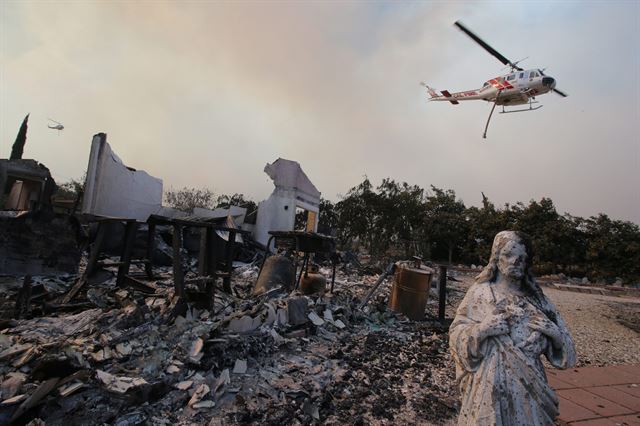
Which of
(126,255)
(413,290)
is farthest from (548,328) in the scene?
(126,255)

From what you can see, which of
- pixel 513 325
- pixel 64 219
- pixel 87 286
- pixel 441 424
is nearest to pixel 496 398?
pixel 513 325

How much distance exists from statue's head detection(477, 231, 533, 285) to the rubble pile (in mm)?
2044

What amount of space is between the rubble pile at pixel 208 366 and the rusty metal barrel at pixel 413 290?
1133mm

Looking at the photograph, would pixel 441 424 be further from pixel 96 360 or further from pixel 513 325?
pixel 96 360

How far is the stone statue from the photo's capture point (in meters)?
1.69

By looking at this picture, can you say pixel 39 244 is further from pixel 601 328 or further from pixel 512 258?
pixel 601 328

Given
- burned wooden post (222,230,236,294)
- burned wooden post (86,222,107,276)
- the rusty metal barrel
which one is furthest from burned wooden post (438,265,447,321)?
burned wooden post (86,222,107,276)

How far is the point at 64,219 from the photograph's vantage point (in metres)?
7.63

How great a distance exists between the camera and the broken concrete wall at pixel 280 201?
15.8 metres

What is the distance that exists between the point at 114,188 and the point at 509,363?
1417cm

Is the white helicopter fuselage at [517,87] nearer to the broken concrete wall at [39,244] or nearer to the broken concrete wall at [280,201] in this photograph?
the broken concrete wall at [280,201]

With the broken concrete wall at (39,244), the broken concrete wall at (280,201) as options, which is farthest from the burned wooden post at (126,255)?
the broken concrete wall at (280,201)

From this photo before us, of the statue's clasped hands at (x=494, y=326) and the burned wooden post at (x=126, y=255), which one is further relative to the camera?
the burned wooden post at (x=126, y=255)

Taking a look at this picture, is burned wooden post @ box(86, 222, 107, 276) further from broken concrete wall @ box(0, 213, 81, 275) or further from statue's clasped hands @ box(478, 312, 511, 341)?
statue's clasped hands @ box(478, 312, 511, 341)
